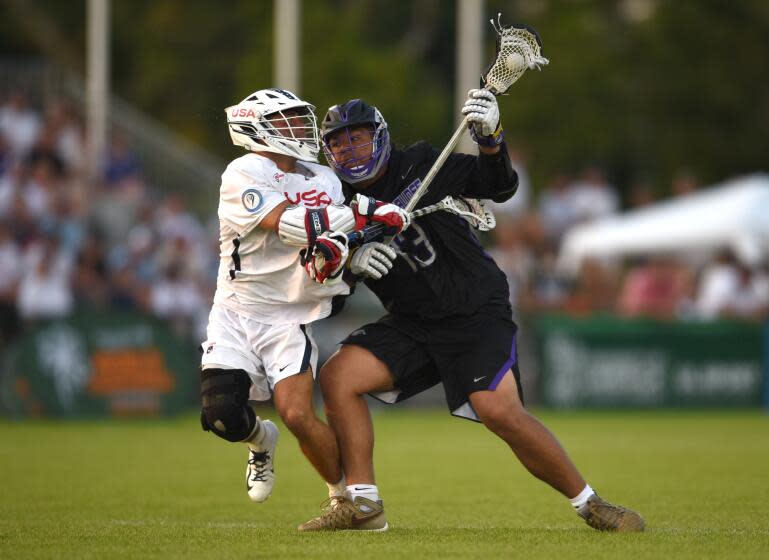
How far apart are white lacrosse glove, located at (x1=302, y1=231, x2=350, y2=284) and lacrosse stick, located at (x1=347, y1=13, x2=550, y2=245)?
23.1 inches

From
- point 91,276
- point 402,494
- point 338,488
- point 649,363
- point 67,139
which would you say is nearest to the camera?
point 338,488

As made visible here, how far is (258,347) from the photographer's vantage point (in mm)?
7895

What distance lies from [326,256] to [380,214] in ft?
1.27

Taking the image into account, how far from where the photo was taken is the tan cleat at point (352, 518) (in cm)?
771

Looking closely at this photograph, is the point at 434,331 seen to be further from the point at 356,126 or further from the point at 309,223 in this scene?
the point at 356,126

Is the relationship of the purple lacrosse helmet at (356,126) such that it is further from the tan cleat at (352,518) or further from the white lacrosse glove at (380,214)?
the tan cleat at (352,518)

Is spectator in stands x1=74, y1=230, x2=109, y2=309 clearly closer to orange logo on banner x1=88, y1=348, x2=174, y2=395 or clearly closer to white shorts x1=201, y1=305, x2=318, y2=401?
orange logo on banner x1=88, y1=348, x2=174, y2=395

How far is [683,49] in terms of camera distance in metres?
40.4

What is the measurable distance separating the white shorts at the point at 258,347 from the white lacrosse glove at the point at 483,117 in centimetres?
144

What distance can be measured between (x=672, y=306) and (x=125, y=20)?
27.6 metres

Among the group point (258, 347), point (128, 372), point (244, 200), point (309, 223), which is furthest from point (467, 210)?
point (128, 372)

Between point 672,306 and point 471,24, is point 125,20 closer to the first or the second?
point 471,24

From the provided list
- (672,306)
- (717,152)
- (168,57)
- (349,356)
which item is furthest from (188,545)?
(168,57)

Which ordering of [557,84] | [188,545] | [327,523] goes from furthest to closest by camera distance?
[557,84]
[327,523]
[188,545]
